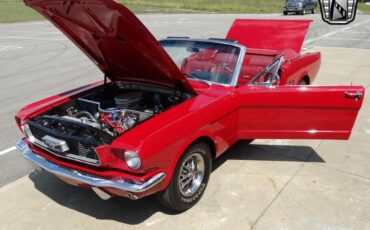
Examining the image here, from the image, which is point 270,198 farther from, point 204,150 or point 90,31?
point 90,31

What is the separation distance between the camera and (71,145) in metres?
3.23

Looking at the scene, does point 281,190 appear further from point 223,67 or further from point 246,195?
point 223,67

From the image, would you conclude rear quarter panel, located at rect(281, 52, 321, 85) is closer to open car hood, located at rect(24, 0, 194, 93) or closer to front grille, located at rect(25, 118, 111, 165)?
open car hood, located at rect(24, 0, 194, 93)

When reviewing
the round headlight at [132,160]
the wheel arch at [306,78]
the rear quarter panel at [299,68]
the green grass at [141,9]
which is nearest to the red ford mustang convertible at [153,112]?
the round headlight at [132,160]

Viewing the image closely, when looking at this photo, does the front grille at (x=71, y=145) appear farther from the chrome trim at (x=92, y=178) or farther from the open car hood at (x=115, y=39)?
the open car hood at (x=115, y=39)

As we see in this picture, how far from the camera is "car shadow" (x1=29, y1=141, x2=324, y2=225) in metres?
3.57

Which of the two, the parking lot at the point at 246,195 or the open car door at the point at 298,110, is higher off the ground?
the open car door at the point at 298,110

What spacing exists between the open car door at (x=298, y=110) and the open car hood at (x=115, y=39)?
0.74m

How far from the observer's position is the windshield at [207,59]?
411 centimetres

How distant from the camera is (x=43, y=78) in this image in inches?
348

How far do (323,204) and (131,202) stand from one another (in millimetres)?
1945

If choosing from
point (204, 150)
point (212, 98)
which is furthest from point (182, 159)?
point (212, 98)

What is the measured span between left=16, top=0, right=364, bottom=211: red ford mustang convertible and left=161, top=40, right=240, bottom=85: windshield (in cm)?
1

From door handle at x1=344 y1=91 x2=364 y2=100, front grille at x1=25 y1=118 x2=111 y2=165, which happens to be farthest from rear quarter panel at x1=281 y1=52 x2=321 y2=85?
front grille at x1=25 y1=118 x2=111 y2=165
